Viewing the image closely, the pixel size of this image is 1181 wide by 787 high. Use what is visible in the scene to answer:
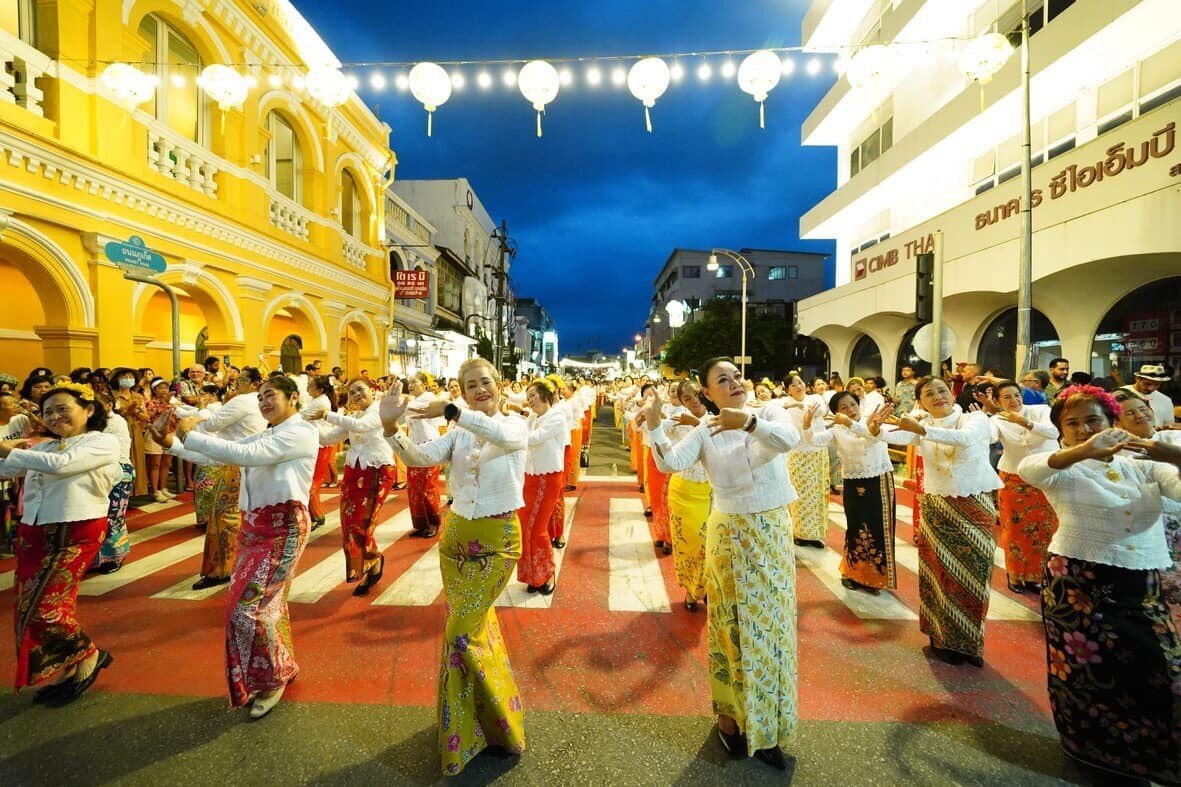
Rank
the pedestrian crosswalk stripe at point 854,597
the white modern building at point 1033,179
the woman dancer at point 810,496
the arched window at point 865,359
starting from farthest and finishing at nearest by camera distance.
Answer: the arched window at point 865,359
the white modern building at point 1033,179
the woman dancer at point 810,496
the pedestrian crosswalk stripe at point 854,597

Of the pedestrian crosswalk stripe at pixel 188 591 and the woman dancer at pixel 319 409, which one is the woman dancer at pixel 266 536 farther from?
the pedestrian crosswalk stripe at pixel 188 591

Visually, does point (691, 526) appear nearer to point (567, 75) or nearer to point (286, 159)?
point (567, 75)

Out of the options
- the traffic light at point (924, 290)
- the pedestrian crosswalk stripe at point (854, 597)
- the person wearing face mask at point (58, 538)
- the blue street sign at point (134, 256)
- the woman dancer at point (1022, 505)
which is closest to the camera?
the person wearing face mask at point (58, 538)

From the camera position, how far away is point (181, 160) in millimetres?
9109

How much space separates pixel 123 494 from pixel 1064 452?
25.8 feet

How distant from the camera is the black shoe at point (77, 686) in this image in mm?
3031

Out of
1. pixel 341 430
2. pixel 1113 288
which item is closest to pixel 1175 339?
Result: pixel 1113 288

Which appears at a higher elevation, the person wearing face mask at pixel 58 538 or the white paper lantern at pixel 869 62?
the white paper lantern at pixel 869 62

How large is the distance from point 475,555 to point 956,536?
3294mm

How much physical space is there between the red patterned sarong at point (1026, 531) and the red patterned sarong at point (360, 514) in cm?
587

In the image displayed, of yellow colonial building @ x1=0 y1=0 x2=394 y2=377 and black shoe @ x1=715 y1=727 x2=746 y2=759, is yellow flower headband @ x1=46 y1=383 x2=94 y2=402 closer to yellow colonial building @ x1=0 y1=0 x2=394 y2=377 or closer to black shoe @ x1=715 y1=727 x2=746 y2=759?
black shoe @ x1=715 y1=727 x2=746 y2=759

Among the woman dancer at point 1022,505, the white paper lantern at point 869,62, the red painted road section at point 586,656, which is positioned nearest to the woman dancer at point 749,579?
the red painted road section at point 586,656

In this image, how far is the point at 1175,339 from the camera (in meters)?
8.34

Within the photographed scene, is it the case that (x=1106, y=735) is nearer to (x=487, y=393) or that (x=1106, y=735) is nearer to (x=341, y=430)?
(x=487, y=393)
